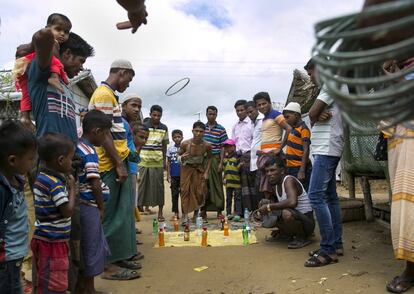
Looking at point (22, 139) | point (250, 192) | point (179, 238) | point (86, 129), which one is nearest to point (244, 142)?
point (250, 192)

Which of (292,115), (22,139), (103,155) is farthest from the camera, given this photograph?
(292,115)

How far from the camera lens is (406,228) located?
298 cm

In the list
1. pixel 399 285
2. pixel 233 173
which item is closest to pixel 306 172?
pixel 233 173

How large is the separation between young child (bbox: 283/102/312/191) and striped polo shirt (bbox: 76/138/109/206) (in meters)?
2.90

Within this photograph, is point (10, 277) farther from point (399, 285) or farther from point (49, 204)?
point (399, 285)

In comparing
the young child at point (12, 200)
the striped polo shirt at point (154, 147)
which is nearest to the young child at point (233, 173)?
the striped polo shirt at point (154, 147)

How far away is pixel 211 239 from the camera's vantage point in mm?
5230

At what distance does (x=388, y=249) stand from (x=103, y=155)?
9.58 feet

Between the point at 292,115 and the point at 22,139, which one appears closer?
the point at 22,139

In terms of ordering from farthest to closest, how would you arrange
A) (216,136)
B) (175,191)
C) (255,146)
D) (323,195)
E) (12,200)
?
(175,191)
(216,136)
(255,146)
(323,195)
(12,200)

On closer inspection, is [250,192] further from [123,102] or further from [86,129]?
[86,129]

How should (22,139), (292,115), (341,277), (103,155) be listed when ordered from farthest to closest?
(292,115) < (103,155) < (341,277) < (22,139)

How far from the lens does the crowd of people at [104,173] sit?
7.65ft

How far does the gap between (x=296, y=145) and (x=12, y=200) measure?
151 inches
